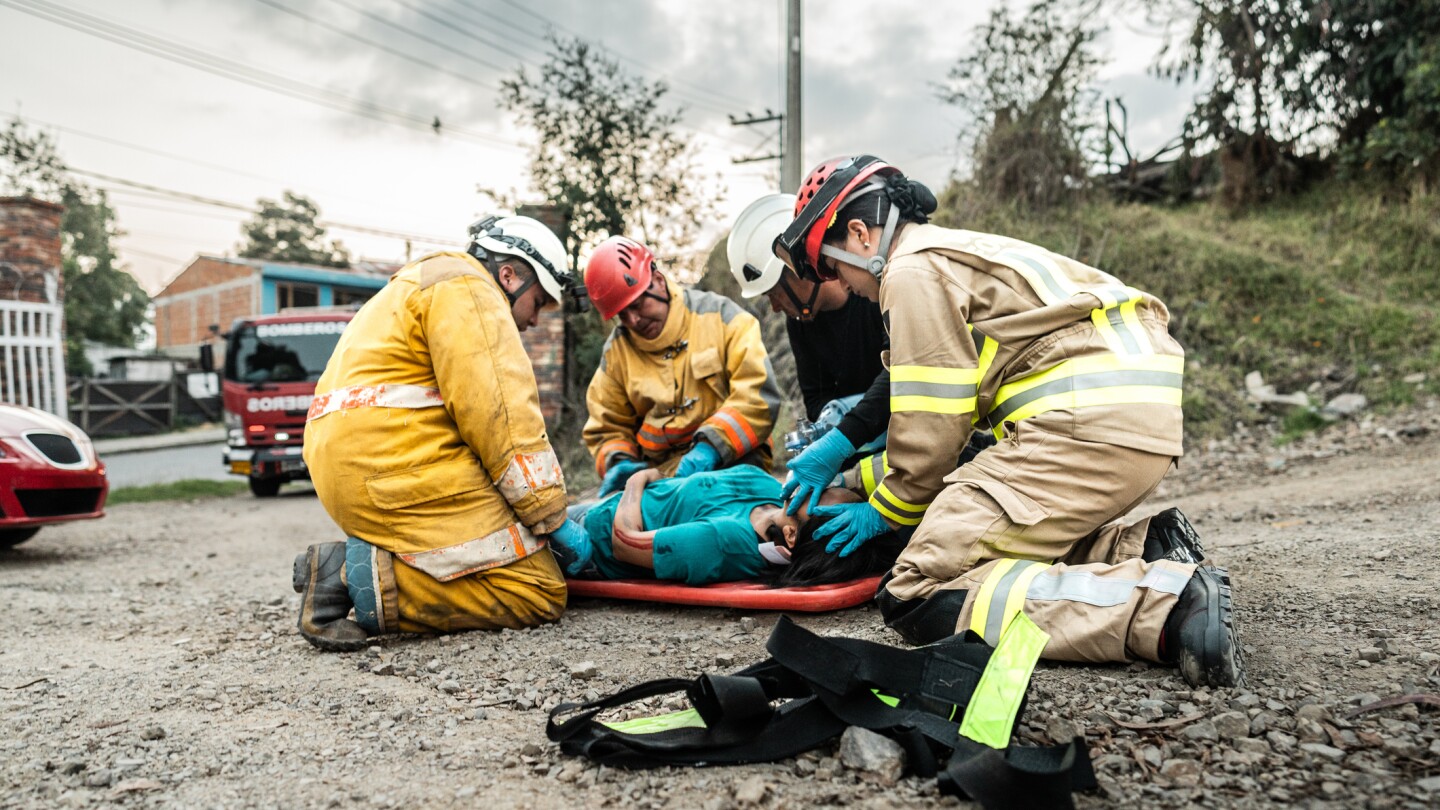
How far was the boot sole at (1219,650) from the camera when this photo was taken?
202 centimetres

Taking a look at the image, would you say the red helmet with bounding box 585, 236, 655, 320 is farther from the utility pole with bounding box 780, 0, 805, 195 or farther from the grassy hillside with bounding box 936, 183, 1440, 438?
the utility pole with bounding box 780, 0, 805, 195

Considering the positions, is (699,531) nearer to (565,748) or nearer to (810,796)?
(565,748)

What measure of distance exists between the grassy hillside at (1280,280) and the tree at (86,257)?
32.2m

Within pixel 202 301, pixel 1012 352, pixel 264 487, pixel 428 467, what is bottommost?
pixel 264 487

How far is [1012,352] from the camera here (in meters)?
2.52

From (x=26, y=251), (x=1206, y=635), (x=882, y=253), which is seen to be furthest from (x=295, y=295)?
(x=1206, y=635)

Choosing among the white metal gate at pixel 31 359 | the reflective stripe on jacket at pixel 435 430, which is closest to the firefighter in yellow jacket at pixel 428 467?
A: the reflective stripe on jacket at pixel 435 430

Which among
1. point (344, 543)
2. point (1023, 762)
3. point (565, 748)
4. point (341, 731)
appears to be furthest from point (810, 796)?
point (344, 543)

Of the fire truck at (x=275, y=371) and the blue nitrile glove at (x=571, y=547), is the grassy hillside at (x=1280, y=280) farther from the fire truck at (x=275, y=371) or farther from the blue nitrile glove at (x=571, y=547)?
the fire truck at (x=275, y=371)

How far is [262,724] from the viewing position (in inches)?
89.3

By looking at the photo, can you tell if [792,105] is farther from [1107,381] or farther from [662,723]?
[662,723]

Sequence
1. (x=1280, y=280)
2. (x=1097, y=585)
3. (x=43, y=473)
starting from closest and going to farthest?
(x=1097, y=585) < (x=43, y=473) < (x=1280, y=280)

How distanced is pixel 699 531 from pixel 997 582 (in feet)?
4.22

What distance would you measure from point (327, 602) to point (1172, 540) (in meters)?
2.67
